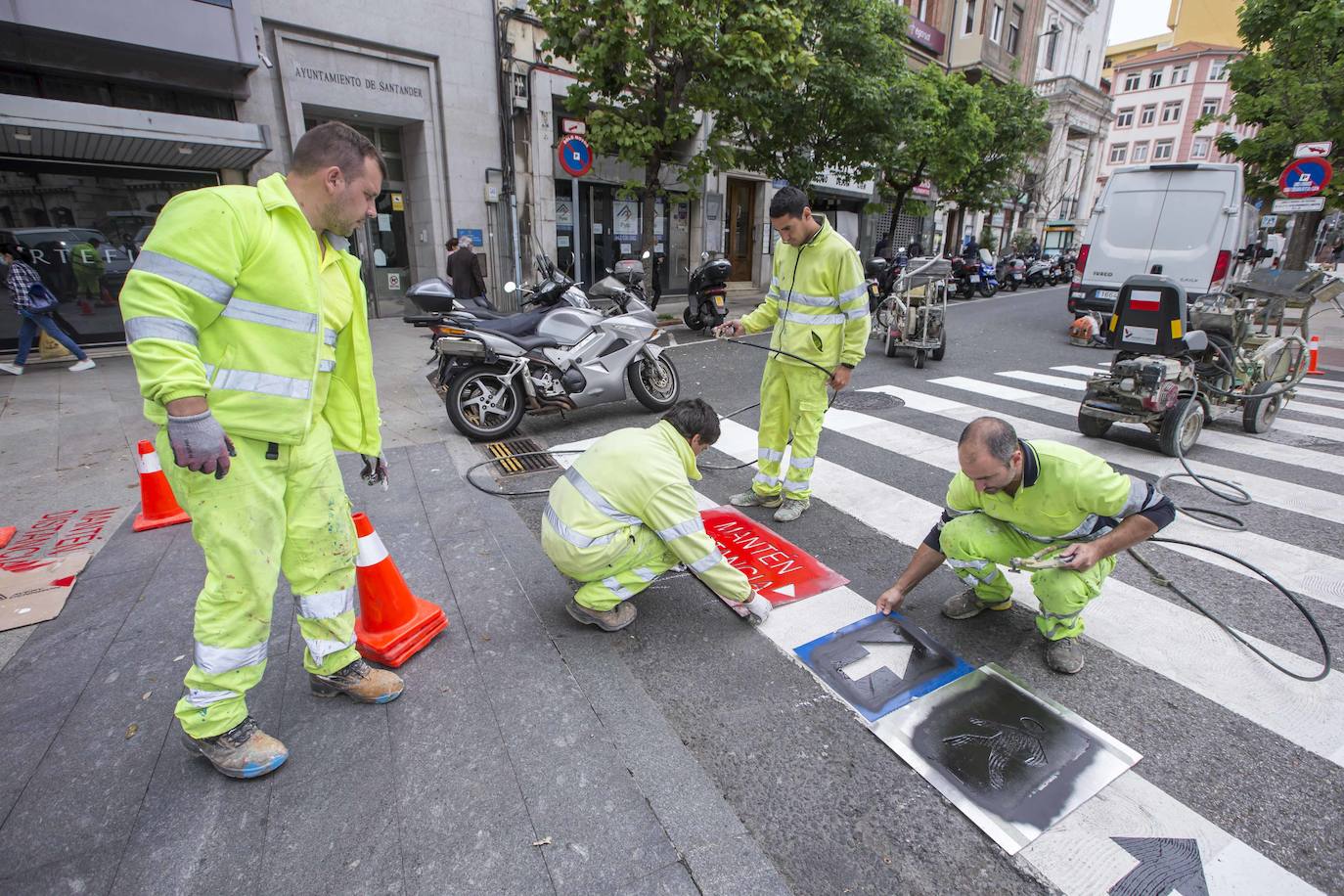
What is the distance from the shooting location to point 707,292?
35.4 feet

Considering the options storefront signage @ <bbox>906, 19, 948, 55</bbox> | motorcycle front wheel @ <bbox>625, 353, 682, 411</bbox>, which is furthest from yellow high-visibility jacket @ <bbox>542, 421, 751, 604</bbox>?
storefront signage @ <bbox>906, 19, 948, 55</bbox>

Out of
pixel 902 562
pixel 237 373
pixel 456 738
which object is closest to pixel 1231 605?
pixel 902 562

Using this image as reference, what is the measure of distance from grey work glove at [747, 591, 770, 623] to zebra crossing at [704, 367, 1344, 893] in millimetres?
73

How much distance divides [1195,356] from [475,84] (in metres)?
12.4

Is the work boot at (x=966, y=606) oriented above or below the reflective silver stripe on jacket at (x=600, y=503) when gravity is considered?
below

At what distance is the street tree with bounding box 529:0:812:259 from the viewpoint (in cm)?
912

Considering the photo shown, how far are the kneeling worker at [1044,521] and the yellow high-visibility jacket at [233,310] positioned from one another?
230 cm

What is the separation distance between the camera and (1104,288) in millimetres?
10141

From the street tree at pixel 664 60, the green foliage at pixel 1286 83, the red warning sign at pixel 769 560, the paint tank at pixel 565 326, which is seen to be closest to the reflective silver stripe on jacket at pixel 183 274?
the red warning sign at pixel 769 560

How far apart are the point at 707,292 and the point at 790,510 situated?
736cm

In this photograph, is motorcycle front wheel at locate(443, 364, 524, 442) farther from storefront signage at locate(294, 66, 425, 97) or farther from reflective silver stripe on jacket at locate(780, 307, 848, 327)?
storefront signage at locate(294, 66, 425, 97)

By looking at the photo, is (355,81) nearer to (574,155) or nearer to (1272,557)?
(574,155)

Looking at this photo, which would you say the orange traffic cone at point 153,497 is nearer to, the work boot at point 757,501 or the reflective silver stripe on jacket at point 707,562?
the reflective silver stripe on jacket at point 707,562

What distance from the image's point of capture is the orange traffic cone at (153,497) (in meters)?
3.92
